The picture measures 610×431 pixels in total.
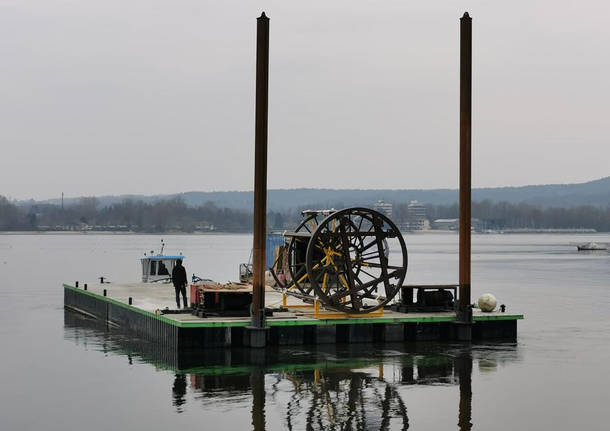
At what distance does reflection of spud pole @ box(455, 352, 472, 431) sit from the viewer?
22.7 m

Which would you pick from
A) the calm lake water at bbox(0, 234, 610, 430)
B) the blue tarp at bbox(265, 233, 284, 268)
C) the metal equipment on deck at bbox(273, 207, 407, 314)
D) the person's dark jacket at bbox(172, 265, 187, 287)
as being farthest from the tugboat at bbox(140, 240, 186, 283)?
the metal equipment on deck at bbox(273, 207, 407, 314)

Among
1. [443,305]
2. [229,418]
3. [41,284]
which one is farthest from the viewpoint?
[41,284]

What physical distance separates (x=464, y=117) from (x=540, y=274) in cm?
6592

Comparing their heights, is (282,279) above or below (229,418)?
above

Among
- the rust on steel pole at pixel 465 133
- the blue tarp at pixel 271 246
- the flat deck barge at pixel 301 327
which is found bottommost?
the flat deck barge at pixel 301 327

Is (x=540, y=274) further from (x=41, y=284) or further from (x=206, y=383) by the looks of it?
(x=206, y=383)

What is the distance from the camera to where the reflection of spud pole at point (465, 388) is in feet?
74.4

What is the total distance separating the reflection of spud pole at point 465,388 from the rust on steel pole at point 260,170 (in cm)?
627

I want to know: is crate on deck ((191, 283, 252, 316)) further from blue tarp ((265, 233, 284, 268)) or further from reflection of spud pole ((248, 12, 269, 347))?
blue tarp ((265, 233, 284, 268))

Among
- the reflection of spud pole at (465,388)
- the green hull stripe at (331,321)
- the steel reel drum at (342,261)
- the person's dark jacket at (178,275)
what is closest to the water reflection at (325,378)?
the reflection of spud pole at (465,388)

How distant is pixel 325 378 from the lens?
88.6 ft

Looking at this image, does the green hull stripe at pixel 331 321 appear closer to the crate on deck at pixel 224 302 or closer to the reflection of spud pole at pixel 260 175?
the reflection of spud pole at pixel 260 175

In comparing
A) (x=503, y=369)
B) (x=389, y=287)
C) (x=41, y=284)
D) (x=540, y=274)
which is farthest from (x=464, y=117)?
(x=540, y=274)

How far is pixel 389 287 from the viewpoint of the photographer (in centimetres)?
3344
